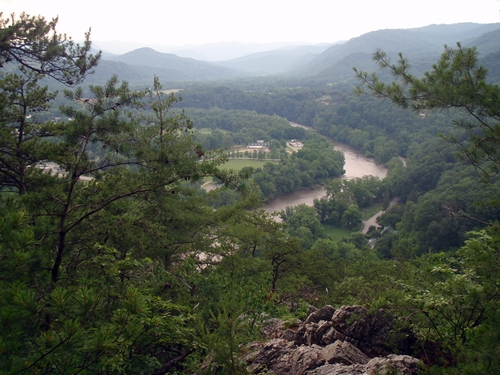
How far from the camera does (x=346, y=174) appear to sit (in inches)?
1713

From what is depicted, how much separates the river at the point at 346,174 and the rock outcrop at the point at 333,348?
2717 cm

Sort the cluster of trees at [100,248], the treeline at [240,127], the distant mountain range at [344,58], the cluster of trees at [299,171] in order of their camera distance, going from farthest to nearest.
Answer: the distant mountain range at [344,58] → the treeline at [240,127] → the cluster of trees at [299,171] → the cluster of trees at [100,248]

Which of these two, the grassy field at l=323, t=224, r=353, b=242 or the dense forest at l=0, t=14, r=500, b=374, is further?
the grassy field at l=323, t=224, r=353, b=242

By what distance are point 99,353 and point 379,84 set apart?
4.87 m

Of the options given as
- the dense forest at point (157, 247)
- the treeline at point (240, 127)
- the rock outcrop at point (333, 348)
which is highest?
the dense forest at point (157, 247)

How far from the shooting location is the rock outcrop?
361 centimetres

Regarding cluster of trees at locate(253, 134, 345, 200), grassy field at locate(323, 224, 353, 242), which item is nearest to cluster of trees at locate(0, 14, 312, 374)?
grassy field at locate(323, 224, 353, 242)

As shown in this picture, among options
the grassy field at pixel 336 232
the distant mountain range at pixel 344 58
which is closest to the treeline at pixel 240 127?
the grassy field at pixel 336 232

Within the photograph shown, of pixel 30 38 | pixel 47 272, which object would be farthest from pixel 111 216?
pixel 30 38

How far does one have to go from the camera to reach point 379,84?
526 cm

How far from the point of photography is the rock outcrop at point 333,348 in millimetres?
3609

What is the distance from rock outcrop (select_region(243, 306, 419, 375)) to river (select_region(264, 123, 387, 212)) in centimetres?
2717

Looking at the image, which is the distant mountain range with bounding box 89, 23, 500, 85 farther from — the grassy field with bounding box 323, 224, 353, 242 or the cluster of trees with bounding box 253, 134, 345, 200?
the grassy field with bounding box 323, 224, 353, 242

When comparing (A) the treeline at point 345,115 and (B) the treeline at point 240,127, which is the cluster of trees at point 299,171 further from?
(B) the treeline at point 240,127
